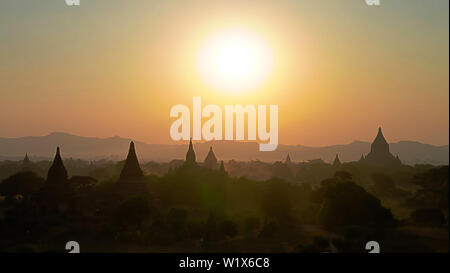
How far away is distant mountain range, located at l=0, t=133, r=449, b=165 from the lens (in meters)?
50.3

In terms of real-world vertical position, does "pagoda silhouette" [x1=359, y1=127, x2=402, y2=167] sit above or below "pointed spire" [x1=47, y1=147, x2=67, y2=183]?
above

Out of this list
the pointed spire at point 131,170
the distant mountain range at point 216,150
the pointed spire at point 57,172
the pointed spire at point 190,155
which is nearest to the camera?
the pointed spire at point 57,172

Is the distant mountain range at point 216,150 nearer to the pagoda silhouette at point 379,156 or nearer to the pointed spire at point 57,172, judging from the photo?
the pagoda silhouette at point 379,156

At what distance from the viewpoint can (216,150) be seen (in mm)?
55906

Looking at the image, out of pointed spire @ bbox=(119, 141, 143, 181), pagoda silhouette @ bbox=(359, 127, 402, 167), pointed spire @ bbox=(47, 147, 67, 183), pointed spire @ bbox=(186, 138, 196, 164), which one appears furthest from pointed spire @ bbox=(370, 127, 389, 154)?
pointed spire @ bbox=(47, 147, 67, 183)

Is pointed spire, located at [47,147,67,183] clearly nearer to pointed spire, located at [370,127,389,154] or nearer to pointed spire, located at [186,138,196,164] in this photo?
pointed spire, located at [186,138,196,164]

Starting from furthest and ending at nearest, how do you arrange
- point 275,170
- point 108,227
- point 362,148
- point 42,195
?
point 362,148 < point 275,170 < point 42,195 < point 108,227

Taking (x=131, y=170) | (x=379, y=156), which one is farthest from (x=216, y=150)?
(x=131, y=170)

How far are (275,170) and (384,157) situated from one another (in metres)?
12.6

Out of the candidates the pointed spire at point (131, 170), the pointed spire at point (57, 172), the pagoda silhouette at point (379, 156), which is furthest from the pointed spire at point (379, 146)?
the pointed spire at point (57, 172)

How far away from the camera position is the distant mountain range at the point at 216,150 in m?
50.3
